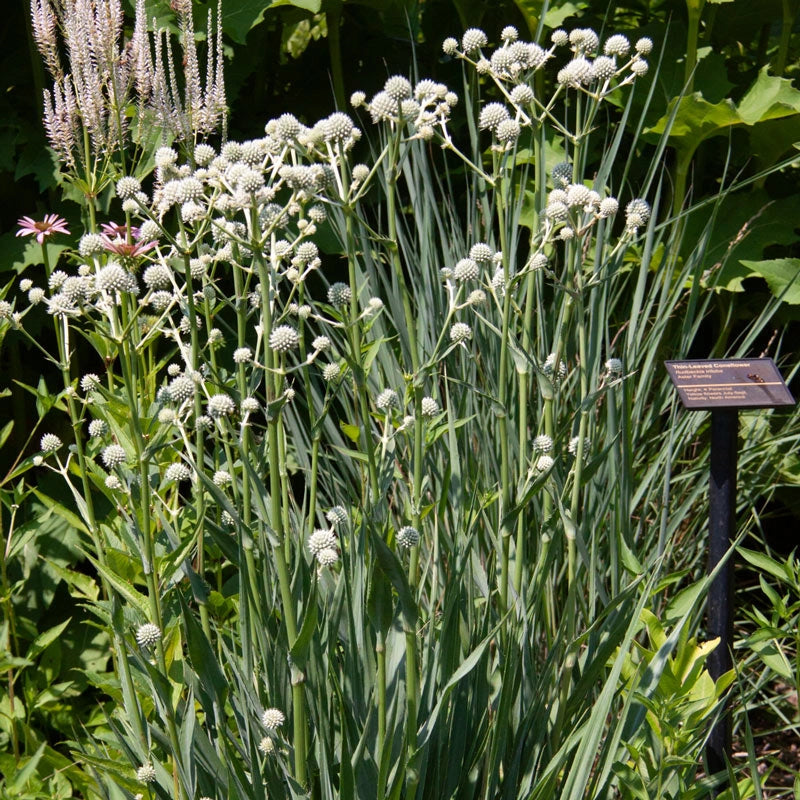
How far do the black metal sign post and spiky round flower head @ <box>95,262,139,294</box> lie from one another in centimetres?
127

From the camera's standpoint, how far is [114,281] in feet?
4.70

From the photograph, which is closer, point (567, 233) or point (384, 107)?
point (384, 107)

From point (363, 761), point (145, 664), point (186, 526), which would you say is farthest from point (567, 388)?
point (145, 664)

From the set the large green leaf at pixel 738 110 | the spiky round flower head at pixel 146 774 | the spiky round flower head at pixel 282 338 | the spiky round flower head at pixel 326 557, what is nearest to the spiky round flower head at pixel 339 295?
the spiky round flower head at pixel 282 338

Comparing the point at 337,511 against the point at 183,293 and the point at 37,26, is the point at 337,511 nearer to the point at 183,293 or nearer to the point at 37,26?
the point at 183,293

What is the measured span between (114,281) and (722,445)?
1449 mm

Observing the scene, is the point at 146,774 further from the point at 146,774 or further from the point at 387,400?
the point at 387,400

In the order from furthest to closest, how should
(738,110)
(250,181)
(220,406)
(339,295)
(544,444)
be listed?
(738,110) < (544,444) < (339,295) < (220,406) < (250,181)

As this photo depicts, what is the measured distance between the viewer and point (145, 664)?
1449mm

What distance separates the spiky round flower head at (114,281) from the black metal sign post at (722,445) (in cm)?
127

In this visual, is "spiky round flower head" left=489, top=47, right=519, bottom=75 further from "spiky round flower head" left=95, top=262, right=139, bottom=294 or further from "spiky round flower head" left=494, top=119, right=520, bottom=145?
"spiky round flower head" left=95, top=262, right=139, bottom=294

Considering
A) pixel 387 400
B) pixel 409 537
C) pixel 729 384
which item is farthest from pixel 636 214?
pixel 409 537

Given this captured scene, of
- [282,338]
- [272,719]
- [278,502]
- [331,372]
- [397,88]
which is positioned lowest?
[272,719]

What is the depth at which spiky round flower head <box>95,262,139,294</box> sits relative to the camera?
143cm
